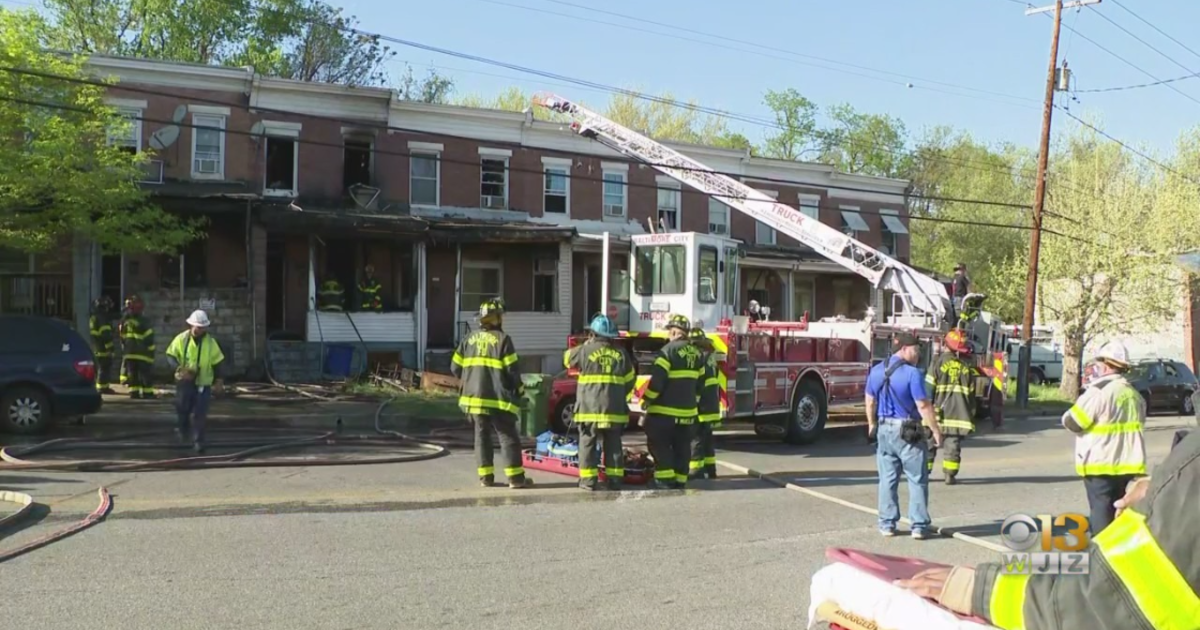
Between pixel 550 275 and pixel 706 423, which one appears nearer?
pixel 706 423

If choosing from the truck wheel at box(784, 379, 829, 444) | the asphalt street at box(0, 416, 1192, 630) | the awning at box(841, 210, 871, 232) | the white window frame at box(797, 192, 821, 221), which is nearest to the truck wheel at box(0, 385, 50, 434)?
the asphalt street at box(0, 416, 1192, 630)

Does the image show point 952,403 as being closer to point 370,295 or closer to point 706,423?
point 706,423

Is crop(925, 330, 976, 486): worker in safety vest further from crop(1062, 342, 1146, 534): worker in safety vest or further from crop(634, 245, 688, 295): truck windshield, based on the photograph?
crop(634, 245, 688, 295): truck windshield

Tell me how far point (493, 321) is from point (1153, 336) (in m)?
39.5

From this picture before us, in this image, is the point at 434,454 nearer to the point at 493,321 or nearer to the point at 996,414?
the point at 493,321

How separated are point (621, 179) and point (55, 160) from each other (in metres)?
16.1

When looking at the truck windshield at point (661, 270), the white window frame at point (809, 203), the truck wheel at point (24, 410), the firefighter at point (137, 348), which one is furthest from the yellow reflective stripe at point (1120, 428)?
the white window frame at point (809, 203)

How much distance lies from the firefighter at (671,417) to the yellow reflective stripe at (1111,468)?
13.7 feet

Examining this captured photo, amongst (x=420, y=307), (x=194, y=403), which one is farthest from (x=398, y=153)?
(x=194, y=403)

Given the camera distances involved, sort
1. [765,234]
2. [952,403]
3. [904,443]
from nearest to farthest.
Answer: [904,443]
[952,403]
[765,234]

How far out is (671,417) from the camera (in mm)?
10312

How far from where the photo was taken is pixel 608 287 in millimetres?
15586

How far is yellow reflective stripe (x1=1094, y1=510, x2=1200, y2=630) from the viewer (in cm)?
185

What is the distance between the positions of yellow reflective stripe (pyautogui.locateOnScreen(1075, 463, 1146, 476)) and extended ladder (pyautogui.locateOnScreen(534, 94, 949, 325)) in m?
11.1
